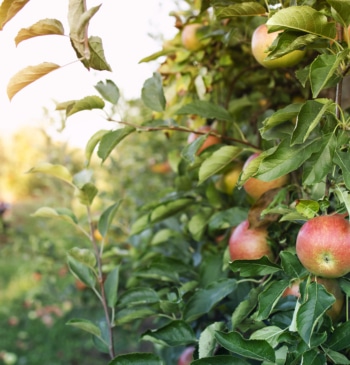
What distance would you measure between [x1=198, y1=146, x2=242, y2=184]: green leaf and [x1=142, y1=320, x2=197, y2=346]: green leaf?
0.80 ft

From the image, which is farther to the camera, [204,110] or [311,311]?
[204,110]

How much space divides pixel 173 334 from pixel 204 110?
0.40 meters

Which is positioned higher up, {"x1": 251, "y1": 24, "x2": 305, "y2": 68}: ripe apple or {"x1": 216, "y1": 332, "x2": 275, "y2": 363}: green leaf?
{"x1": 251, "y1": 24, "x2": 305, "y2": 68}: ripe apple

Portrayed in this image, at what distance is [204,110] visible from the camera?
93cm

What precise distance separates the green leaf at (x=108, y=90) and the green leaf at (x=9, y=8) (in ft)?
0.70

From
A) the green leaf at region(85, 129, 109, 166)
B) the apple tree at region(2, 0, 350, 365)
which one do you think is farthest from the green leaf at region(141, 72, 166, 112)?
the green leaf at region(85, 129, 109, 166)

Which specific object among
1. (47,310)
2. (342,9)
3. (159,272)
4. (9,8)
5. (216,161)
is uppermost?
(9,8)

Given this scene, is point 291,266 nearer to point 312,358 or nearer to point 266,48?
point 312,358

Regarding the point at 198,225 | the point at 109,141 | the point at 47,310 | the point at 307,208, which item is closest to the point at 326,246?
the point at 307,208

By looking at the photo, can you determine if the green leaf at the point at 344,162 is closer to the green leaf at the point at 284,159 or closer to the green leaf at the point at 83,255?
the green leaf at the point at 284,159

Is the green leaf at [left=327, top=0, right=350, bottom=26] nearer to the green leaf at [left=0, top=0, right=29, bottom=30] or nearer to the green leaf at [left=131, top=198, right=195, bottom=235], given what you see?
the green leaf at [left=0, top=0, right=29, bottom=30]

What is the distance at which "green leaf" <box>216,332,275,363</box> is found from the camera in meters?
0.62

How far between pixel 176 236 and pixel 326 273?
2.31ft

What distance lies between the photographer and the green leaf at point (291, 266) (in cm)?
67
